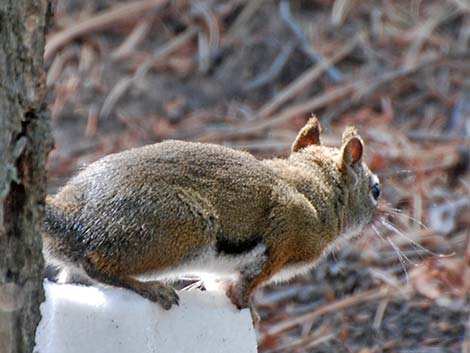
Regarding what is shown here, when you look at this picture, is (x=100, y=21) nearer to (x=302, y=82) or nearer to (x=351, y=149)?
(x=302, y=82)

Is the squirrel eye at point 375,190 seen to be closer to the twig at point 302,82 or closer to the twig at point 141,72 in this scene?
the twig at point 302,82

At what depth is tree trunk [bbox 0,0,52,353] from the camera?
332 cm

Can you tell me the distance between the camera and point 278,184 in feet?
14.1

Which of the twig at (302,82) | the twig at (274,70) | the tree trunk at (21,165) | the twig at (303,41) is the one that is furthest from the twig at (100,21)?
the tree trunk at (21,165)

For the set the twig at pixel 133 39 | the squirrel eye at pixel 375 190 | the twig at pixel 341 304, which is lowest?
the twig at pixel 341 304

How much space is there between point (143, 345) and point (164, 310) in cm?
14

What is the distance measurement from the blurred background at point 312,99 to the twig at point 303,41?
0.03 ft

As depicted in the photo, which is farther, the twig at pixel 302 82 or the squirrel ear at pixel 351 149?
the twig at pixel 302 82

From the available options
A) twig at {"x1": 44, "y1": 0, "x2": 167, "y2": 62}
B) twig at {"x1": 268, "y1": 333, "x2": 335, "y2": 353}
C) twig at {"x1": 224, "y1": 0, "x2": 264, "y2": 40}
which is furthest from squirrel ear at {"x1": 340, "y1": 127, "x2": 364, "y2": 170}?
twig at {"x1": 44, "y1": 0, "x2": 167, "y2": 62}

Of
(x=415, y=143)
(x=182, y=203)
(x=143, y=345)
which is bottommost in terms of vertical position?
(x=415, y=143)

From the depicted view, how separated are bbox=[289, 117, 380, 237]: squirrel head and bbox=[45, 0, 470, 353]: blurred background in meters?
1.32

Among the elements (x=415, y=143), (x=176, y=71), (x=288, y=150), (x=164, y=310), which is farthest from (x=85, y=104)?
(x=164, y=310)

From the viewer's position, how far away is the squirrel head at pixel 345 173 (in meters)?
4.69

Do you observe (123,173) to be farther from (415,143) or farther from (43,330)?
(415,143)
